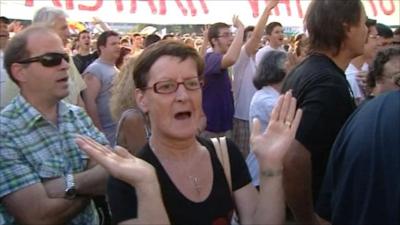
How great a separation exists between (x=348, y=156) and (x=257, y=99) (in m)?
2.62

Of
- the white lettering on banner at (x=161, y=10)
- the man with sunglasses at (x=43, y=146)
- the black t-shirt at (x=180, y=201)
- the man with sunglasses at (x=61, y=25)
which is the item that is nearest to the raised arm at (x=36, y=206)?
the man with sunglasses at (x=43, y=146)

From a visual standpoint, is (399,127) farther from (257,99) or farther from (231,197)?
(257,99)

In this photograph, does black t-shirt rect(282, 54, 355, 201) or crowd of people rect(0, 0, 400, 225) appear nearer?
crowd of people rect(0, 0, 400, 225)

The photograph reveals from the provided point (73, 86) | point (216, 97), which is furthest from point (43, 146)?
point (216, 97)

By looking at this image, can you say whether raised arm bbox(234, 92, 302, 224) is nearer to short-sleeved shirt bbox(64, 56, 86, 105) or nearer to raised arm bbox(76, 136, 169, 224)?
raised arm bbox(76, 136, 169, 224)

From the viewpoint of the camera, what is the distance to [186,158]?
2.12 meters

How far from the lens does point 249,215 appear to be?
2.14 meters

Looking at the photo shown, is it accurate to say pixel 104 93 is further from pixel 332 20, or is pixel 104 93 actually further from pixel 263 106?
pixel 332 20

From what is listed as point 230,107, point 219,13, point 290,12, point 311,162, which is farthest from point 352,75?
point 290,12

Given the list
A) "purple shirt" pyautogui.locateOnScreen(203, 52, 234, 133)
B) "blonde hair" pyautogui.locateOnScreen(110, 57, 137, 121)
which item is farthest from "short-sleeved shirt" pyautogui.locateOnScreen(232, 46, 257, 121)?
"blonde hair" pyautogui.locateOnScreen(110, 57, 137, 121)

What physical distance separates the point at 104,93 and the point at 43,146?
2.81 meters

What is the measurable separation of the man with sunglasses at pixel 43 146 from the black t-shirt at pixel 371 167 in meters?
1.05

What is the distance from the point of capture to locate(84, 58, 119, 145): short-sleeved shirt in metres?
4.96

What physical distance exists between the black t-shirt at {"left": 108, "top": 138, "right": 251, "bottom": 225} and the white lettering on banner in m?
5.54
